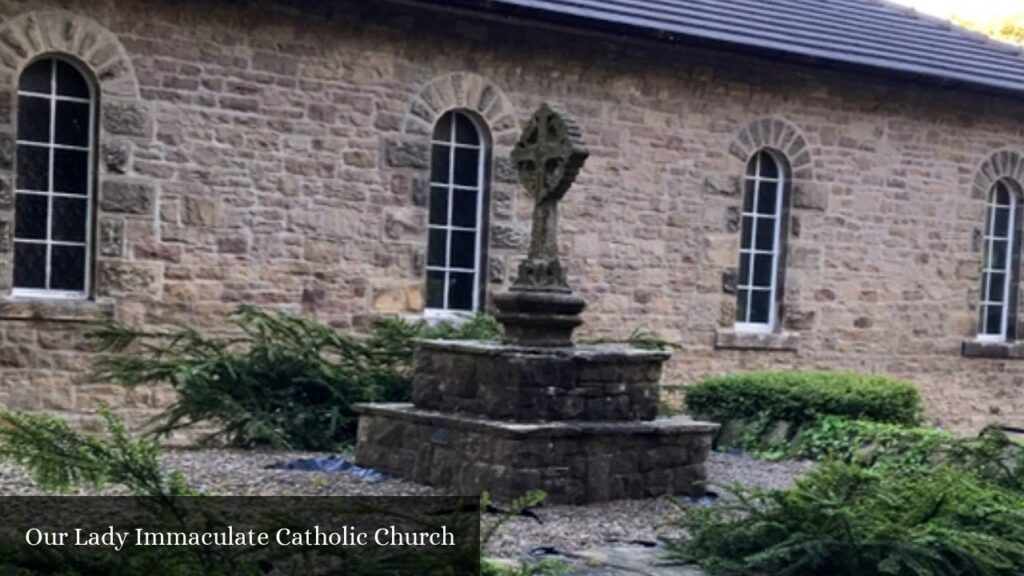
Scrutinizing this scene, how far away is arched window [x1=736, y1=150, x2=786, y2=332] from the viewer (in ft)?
47.7

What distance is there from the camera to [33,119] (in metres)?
10.6

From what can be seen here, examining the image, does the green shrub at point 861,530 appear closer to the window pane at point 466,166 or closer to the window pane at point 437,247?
the window pane at point 437,247

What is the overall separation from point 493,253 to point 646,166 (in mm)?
2068

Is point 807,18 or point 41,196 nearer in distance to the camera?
point 41,196

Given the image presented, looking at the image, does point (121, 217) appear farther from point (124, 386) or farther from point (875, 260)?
point (875, 260)

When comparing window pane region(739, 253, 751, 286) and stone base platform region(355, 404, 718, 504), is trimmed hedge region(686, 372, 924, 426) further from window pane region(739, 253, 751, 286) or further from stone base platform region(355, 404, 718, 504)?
stone base platform region(355, 404, 718, 504)

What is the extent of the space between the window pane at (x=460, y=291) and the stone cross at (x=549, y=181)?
430 cm

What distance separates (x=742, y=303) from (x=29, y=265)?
7.56 metres

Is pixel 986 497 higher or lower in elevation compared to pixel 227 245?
lower

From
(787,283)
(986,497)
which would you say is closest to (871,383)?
(787,283)

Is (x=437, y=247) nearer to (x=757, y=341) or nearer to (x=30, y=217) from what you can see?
(x=30, y=217)

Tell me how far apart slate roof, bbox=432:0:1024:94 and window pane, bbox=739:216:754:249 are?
1.86 m

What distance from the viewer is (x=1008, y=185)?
1661cm

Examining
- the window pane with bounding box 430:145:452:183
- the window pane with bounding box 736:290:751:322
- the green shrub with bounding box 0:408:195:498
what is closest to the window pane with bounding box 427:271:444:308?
the window pane with bounding box 430:145:452:183
